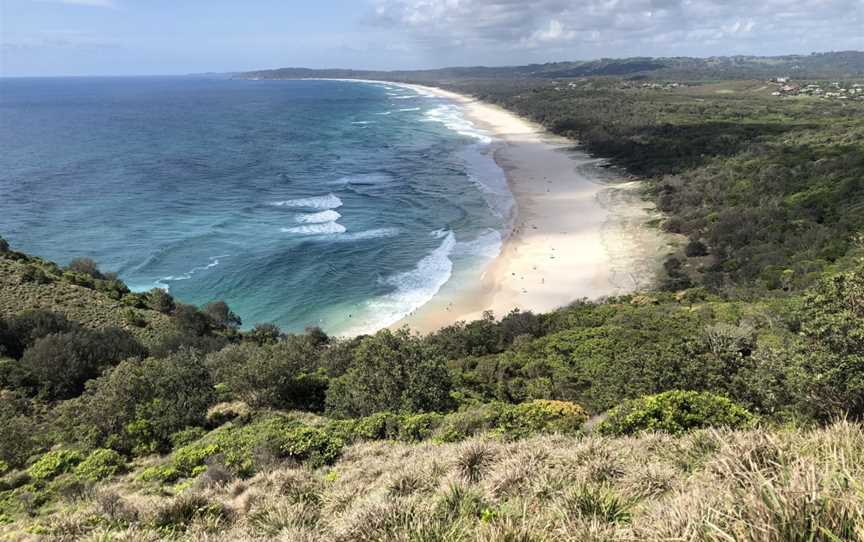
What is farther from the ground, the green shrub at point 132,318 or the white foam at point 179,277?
the green shrub at point 132,318

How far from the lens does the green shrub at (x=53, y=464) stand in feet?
42.4

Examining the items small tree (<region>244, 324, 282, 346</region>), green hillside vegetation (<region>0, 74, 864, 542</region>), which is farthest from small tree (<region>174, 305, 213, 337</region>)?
small tree (<region>244, 324, 282, 346</region>)

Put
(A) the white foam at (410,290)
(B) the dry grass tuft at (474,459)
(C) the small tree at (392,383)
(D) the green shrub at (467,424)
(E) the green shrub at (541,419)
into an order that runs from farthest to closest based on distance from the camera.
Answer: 1. (A) the white foam at (410,290)
2. (C) the small tree at (392,383)
3. (D) the green shrub at (467,424)
4. (E) the green shrub at (541,419)
5. (B) the dry grass tuft at (474,459)

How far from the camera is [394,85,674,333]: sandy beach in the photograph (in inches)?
1393

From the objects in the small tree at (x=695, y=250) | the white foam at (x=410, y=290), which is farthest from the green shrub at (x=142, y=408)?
the small tree at (x=695, y=250)

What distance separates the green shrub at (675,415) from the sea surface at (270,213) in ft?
76.6

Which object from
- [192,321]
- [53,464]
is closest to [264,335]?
[192,321]

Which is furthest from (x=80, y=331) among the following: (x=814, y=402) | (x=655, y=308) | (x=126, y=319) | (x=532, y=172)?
(x=532, y=172)

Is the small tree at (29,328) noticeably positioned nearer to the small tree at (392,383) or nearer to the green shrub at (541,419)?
the small tree at (392,383)

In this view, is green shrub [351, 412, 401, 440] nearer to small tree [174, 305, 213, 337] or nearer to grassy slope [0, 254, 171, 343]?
small tree [174, 305, 213, 337]

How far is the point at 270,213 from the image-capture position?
55.3 metres

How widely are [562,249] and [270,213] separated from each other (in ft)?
109

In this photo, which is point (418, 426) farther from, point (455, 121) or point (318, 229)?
point (455, 121)

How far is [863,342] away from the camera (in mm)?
10523
